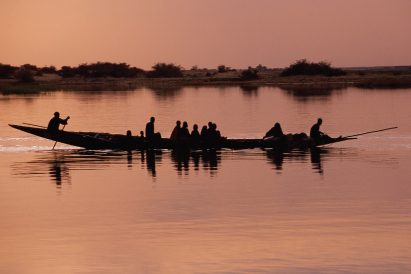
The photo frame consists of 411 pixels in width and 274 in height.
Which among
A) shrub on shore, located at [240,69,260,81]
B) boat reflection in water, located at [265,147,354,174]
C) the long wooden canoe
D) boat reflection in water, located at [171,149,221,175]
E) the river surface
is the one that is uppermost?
shrub on shore, located at [240,69,260,81]

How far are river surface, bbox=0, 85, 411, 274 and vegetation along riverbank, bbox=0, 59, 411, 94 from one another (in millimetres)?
64426

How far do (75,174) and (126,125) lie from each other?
60.0ft

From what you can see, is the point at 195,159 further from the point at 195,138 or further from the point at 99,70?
the point at 99,70

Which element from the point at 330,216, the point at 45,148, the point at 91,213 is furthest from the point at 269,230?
the point at 45,148

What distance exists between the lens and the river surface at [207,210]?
35.2 ft

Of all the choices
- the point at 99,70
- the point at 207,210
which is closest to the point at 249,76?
the point at 99,70

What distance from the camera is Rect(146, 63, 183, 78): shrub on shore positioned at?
12762cm

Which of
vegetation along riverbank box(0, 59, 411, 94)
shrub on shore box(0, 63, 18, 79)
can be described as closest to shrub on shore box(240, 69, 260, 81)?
vegetation along riverbank box(0, 59, 411, 94)

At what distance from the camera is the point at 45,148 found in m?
26.4

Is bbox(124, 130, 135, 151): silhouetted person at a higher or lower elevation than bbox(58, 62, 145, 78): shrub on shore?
lower

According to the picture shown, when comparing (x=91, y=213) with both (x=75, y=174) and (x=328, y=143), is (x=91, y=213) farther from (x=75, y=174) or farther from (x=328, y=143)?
(x=328, y=143)

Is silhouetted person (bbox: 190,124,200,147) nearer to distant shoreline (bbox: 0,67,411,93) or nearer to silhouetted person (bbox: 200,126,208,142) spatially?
silhouetted person (bbox: 200,126,208,142)

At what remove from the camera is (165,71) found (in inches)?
5054

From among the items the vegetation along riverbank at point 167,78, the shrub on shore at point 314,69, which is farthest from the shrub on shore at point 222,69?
the shrub on shore at point 314,69
